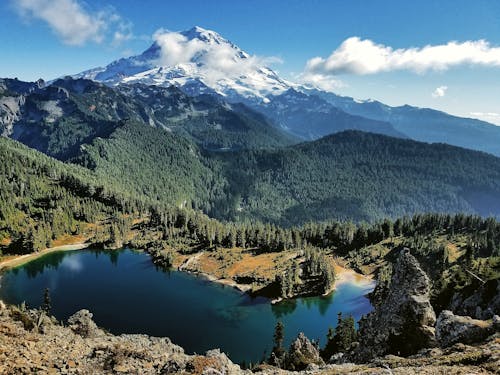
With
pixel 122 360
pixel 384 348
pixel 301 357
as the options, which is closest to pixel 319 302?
pixel 301 357

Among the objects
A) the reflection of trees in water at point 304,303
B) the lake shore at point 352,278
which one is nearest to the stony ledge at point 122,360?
the reflection of trees in water at point 304,303

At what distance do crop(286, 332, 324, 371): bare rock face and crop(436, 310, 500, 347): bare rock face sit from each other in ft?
119

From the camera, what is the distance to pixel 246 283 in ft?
552

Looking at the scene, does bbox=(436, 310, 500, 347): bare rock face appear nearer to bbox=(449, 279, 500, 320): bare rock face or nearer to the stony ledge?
the stony ledge

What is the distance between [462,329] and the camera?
128 ft

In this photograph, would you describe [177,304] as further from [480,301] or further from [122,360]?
[480,301]

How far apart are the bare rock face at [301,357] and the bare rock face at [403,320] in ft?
85.4

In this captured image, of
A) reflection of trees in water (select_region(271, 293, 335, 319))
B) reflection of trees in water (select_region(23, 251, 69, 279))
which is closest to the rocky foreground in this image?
reflection of trees in water (select_region(271, 293, 335, 319))

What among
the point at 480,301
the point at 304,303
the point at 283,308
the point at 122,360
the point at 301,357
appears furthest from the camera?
the point at 304,303

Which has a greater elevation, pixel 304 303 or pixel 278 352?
pixel 278 352

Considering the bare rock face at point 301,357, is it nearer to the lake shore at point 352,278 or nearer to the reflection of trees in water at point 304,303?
the reflection of trees in water at point 304,303

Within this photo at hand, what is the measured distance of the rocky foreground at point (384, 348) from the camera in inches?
1323

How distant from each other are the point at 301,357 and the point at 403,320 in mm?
35978

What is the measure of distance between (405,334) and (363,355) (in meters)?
6.22
